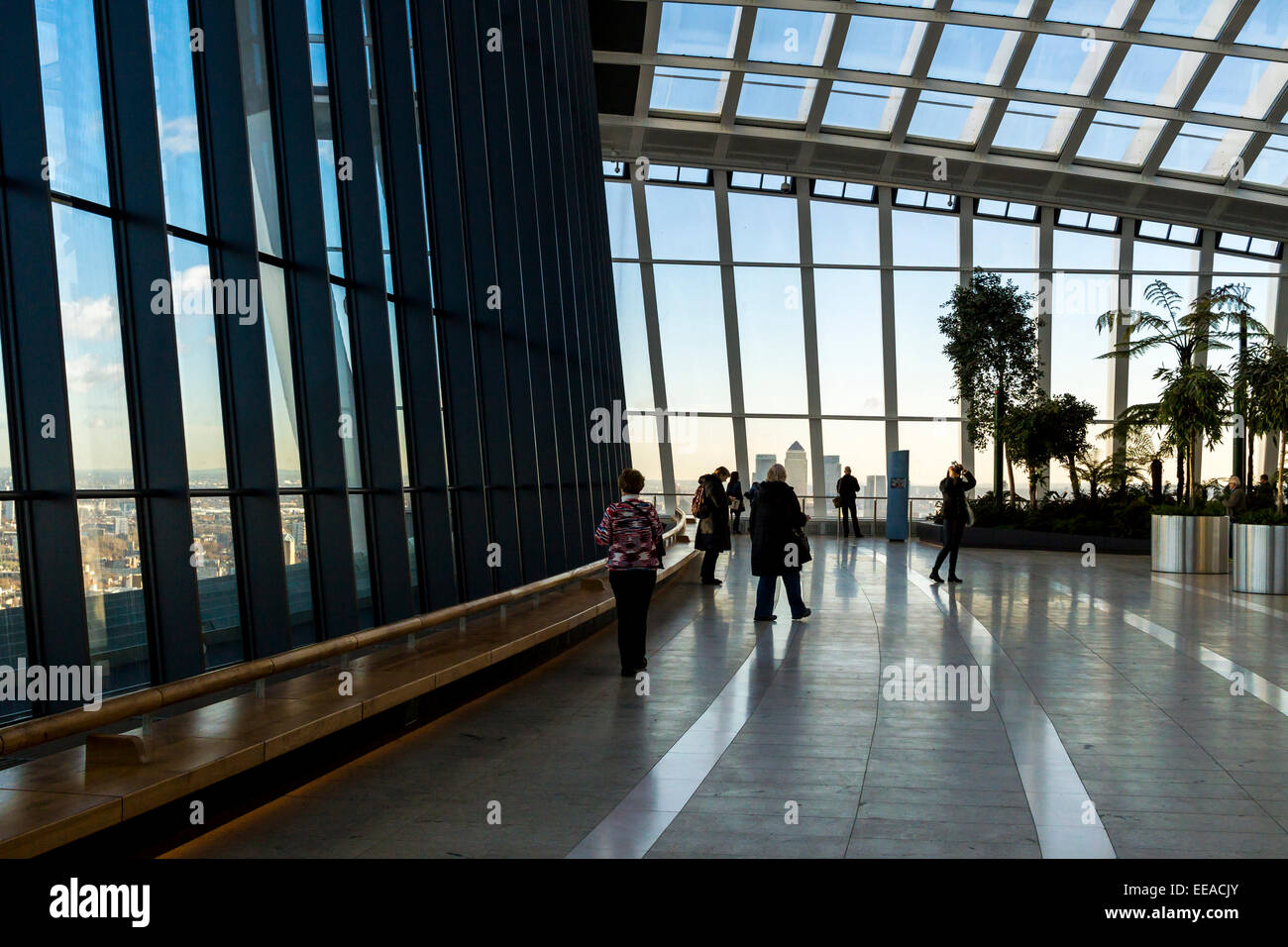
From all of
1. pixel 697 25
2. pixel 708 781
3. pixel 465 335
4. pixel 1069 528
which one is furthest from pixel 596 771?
pixel 697 25

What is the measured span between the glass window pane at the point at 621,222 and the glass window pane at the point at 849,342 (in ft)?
16.7

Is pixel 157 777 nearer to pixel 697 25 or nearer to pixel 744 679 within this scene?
pixel 744 679

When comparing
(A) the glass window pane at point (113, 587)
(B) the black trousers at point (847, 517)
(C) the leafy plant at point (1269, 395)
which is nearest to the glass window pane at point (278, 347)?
(A) the glass window pane at point (113, 587)

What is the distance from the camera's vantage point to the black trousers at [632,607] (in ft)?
27.3

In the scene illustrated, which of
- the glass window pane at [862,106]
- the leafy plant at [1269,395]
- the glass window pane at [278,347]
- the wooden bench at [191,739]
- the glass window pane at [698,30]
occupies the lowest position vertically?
the wooden bench at [191,739]

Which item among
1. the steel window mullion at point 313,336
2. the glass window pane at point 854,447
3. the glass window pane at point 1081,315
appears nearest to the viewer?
the steel window mullion at point 313,336

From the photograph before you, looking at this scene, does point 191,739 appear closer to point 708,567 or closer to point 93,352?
point 93,352

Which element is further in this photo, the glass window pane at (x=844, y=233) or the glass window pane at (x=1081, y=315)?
the glass window pane at (x=1081, y=315)

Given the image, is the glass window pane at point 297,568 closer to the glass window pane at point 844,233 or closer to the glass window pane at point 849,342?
the glass window pane at point 849,342

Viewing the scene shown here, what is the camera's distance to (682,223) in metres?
30.1

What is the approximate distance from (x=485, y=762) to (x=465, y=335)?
6393 mm

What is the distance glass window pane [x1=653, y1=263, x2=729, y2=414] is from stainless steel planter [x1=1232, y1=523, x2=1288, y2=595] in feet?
54.8

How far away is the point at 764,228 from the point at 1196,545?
1625 cm
